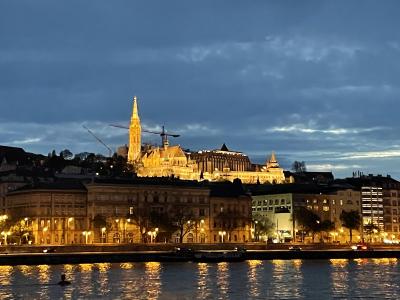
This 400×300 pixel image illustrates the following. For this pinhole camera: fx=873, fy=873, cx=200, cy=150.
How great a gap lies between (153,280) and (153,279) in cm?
119

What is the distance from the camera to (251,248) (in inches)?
5428

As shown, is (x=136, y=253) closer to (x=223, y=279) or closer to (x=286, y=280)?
(x=223, y=279)

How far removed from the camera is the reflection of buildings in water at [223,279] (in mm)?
70956

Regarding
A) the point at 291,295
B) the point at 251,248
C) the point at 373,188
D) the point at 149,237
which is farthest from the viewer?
the point at 373,188

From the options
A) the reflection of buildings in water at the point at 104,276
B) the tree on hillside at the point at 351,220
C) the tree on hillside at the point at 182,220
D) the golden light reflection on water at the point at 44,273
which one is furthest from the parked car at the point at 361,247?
the golden light reflection on water at the point at 44,273

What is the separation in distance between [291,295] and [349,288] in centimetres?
825

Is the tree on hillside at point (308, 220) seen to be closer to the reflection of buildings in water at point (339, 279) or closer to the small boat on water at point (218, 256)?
the small boat on water at point (218, 256)

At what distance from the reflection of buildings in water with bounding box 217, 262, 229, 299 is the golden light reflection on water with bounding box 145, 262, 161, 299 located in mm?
5182

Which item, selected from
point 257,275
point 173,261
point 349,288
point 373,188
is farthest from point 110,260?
point 373,188

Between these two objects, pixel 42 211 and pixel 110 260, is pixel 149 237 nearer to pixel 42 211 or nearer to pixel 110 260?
pixel 42 211

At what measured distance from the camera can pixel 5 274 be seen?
3501 inches

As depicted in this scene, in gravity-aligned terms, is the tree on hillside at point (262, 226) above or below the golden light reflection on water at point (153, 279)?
above

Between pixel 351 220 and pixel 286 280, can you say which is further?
pixel 351 220

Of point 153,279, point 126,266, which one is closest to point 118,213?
point 126,266
